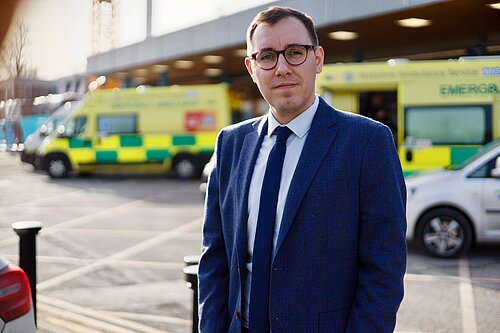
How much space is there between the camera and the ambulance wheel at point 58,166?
53.7 feet

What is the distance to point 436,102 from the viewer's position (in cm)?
894

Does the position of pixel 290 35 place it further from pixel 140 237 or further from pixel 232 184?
pixel 140 237

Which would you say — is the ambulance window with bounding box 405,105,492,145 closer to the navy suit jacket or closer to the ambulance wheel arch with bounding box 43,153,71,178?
the navy suit jacket

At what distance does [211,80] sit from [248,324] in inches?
953

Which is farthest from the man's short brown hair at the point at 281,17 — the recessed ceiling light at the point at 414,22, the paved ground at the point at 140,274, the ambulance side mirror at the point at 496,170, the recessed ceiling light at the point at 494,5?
the recessed ceiling light at the point at 414,22

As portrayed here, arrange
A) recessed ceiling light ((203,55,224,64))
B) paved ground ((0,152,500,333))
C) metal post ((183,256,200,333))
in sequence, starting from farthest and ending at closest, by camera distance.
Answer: recessed ceiling light ((203,55,224,64)) → paved ground ((0,152,500,333)) → metal post ((183,256,200,333))

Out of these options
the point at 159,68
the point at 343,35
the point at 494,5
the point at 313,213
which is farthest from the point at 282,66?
the point at 159,68

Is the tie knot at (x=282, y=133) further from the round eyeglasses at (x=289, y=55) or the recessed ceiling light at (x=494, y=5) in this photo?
the recessed ceiling light at (x=494, y=5)

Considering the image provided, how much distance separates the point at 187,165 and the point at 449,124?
8262 mm

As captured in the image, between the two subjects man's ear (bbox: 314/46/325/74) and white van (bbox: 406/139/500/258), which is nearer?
man's ear (bbox: 314/46/325/74)

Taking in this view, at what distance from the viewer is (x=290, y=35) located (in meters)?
1.75

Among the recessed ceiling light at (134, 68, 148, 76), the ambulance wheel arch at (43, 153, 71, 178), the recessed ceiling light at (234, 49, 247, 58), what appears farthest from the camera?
the recessed ceiling light at (134, 68, 148, 76)

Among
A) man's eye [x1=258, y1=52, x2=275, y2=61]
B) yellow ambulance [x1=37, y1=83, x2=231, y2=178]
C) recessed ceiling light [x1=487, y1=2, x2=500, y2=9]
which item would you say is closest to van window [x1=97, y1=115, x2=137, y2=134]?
yellow ambulance [x1=37, y1=83, x2=231, y2=178]

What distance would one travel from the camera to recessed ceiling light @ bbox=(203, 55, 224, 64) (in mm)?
18320
